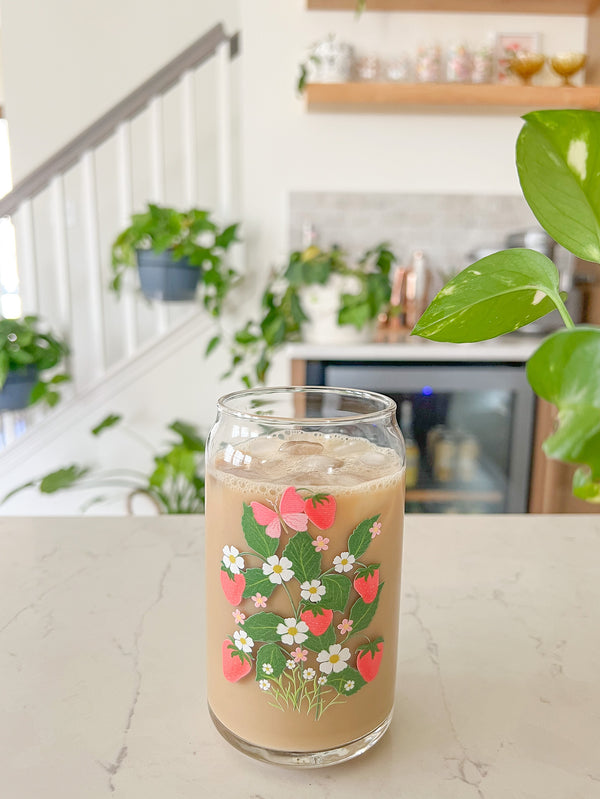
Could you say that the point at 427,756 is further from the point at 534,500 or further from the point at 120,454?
the point at 120,454

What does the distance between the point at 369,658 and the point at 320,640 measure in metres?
0.04

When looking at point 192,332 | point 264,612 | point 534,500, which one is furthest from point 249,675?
point 192,332

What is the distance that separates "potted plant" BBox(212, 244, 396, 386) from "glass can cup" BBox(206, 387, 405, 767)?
169 cm

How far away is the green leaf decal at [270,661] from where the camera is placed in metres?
0.38

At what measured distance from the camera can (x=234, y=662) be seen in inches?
15.6

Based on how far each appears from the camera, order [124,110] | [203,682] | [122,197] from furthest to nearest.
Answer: [122,197]
[124,110]
[203,682]

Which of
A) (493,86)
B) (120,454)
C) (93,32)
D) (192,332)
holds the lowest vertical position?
(120,454)

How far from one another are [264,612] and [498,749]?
173mm

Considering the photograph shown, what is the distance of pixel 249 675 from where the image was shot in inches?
15.4

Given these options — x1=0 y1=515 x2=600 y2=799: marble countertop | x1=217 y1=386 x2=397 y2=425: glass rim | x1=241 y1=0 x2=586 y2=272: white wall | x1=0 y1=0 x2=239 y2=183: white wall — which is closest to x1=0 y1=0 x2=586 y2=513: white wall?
x1=241 y1=0 x2=586 y2=272: white wall

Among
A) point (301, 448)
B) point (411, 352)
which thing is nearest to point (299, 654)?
point (301, 448)

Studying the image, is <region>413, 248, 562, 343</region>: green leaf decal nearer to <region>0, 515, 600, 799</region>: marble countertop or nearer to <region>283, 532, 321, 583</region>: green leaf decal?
<region>283, 532, 321, 583</region>: green leaf decal

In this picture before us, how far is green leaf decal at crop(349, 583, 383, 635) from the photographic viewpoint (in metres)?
0.38

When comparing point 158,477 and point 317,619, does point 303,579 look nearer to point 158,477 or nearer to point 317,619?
point 317,619
